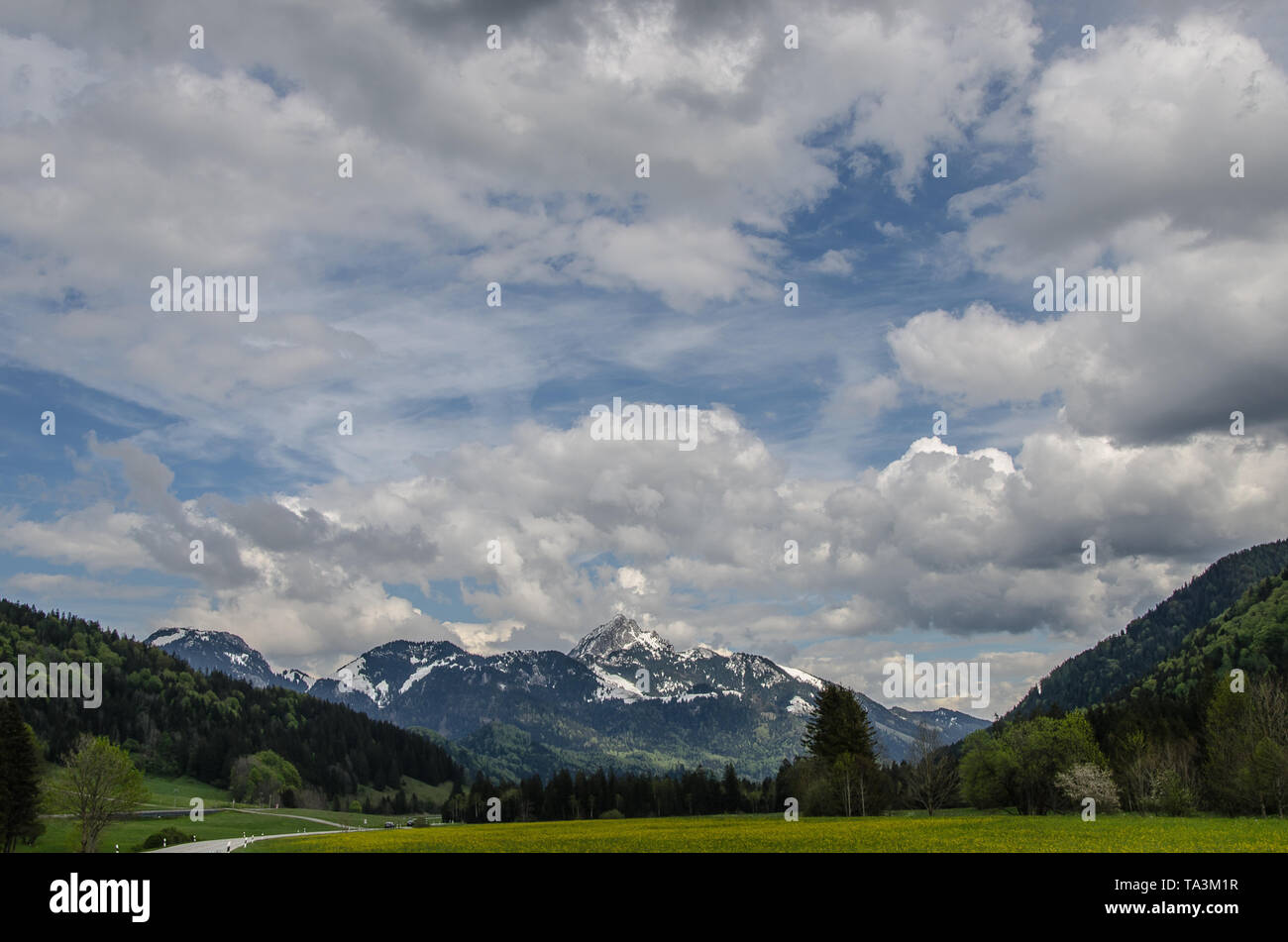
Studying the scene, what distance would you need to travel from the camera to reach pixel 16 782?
363 feet

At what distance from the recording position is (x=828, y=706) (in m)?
127

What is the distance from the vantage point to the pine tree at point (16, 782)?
359ft

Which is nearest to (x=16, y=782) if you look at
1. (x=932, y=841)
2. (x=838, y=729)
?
(x=838, y=729)

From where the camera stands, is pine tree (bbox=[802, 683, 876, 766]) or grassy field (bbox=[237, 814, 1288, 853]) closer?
grassy field (bbox=[237, 814, 1288, 853])

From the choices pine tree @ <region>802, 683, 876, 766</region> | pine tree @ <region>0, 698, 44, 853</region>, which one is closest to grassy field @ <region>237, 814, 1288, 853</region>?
pine tree @ <region>802, 683, 876, 766</region>

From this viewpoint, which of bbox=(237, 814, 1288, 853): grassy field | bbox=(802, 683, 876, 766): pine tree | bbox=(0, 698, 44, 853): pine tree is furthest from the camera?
bbox=(802, 683, 876, 766): pine tree

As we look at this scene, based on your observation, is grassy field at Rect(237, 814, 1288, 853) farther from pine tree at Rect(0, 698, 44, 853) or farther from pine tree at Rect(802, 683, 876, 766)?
pine tree at Rect(0, 698, 44, 853)

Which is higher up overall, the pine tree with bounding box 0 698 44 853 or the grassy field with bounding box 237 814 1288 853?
the grassy field with bounding box 237 814 1288 853

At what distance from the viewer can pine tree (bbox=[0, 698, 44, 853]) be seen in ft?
359

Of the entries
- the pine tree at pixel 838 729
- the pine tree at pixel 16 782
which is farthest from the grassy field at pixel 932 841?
the pine tree at pixel 16 782
